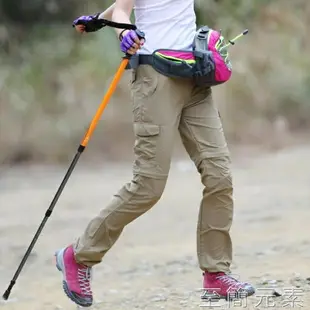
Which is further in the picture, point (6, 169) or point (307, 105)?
point (307, 105)

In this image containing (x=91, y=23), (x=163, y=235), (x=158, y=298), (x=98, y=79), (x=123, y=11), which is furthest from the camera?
(x=98, y=79)

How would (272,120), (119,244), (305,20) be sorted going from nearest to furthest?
(119,244) < (272,120) < (305,20)

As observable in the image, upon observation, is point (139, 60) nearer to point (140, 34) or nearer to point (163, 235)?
point (140, 34)

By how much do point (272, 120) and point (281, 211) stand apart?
493 cm

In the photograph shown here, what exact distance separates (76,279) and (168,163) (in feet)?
2.64

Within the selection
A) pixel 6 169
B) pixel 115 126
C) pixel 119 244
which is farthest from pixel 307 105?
pixel 119 244

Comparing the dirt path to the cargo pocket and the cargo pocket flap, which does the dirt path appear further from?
the cargo pocket flap

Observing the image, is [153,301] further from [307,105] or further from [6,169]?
[307,105]

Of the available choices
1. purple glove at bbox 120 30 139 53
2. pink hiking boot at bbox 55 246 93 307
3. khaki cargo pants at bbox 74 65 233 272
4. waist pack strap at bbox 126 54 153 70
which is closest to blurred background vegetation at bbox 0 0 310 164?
pink hiking boot at bbox 55 246 93 307

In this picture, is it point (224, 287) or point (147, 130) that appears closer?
point (147, 130)

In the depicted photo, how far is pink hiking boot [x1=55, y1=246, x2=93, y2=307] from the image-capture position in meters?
4.66

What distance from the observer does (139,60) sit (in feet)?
14.6

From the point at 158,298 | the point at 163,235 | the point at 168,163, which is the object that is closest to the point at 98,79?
the point at 163,235

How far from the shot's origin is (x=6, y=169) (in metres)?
11.4
